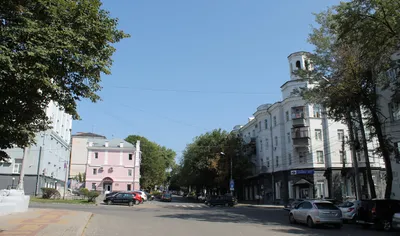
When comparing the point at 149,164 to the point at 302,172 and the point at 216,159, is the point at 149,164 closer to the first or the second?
the point at 216,159

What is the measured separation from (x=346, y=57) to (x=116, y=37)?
17779 millimetres

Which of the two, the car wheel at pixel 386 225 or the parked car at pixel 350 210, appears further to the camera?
the parked car at pixel 350 210

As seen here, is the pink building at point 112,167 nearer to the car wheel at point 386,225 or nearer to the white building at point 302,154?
the white building at point 302,154

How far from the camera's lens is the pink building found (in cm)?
6819

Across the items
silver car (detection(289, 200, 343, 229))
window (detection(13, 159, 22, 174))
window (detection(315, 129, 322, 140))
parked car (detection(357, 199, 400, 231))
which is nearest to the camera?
parked car (detection(357, 199, 400, 231))

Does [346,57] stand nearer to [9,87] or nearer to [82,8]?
[82,8]

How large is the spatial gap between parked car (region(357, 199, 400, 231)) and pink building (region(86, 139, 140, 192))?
55.9 metres

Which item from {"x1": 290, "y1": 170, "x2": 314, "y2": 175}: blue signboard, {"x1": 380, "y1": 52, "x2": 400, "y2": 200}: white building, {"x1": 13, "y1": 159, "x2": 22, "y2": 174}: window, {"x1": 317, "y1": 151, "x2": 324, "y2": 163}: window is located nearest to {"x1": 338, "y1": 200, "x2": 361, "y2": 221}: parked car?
{"x1": 380, "y1": 52, "x2": 400, "y2": 200}: white building

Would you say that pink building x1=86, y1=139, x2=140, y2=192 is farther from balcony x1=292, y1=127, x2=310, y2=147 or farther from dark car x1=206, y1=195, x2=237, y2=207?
balcony x1=292, y1=127, x2=310, y2=147

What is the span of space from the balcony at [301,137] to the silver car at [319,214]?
2811 centimetres

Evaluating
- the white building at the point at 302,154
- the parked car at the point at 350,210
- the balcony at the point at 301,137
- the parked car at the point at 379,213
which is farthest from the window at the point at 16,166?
the parked car at the point at 379,213

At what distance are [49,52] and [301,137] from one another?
4301cm

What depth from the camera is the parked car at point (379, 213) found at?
58.5 feet

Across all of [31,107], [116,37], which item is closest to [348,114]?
[116,37]
